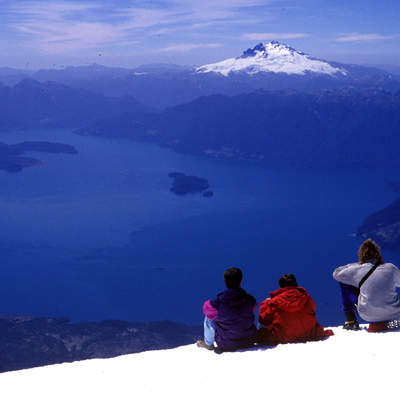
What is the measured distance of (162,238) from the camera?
111m

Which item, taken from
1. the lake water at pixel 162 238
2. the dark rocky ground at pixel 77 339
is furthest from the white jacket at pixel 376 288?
the lake water at pixel 162 238

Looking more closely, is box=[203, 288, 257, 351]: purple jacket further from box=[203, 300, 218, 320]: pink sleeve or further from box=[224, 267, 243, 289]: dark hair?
box=[224, 267, 243, 289]: dark hair

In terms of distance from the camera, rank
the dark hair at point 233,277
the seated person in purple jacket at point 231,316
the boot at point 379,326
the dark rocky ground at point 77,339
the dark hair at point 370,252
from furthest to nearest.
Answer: the dark rocky ground at point 77,339 → the boot at point 379,326 → the dark hair at point 370,252 → the seated person in purple jacket at point 231,316 → the dark hair at point 233,277

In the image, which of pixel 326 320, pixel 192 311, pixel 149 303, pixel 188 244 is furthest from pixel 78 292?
pixel 326 320

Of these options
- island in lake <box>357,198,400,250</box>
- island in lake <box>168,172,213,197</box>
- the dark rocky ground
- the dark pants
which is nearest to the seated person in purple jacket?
the dark pants

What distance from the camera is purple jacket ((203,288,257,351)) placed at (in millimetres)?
6273

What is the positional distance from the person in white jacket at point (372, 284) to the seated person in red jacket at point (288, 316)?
0.67 metres

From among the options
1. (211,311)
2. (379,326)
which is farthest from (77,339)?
(379,326)

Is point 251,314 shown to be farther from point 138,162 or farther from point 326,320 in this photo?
point 138,162

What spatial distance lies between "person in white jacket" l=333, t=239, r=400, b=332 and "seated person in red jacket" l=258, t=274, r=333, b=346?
0.67 metres

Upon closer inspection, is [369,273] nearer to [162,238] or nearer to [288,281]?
[288,281]

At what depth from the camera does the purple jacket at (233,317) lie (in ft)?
20.6

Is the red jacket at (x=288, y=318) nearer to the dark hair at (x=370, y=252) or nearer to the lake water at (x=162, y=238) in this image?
the dark hair at (x=370, y=252)

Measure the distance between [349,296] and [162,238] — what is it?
105m
